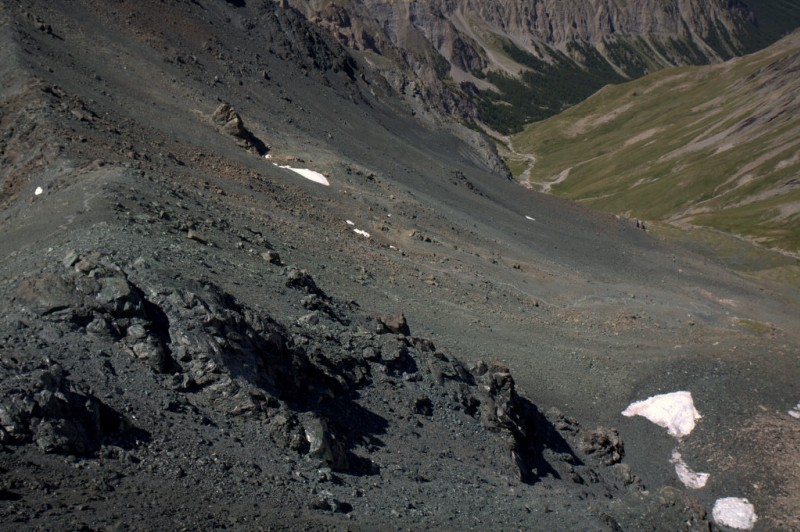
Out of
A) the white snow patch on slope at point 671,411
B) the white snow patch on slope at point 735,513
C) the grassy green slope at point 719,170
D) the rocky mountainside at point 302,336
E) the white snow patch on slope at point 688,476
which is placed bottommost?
the grassy green slope at point 719,170

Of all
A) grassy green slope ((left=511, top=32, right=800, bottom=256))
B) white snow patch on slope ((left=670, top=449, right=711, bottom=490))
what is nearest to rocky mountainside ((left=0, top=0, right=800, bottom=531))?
white snow patch on slope ((left=670, top=449, right=711, bottom=490))

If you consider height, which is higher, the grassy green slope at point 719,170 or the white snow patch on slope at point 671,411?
the white snow patch on slope at point 671,411

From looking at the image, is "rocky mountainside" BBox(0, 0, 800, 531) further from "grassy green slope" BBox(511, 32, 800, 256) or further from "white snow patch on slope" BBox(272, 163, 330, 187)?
"grassy green slope" BBox(511, 32, 800, 256)

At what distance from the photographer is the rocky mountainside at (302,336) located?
56.1ft

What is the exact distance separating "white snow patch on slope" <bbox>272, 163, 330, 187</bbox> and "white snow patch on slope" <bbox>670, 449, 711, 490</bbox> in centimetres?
3035

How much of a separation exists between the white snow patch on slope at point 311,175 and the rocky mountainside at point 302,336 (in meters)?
0.21

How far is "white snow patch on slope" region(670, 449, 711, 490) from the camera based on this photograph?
30.3 m

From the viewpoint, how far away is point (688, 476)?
30719 millimetres

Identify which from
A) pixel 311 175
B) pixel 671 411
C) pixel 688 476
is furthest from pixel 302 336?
pixel 311 175

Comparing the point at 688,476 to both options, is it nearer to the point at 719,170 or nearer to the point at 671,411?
the point at 671,411

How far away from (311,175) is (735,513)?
34994mm

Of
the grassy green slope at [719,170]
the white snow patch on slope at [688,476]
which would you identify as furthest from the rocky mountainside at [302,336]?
the grassy green slope at [719,170]

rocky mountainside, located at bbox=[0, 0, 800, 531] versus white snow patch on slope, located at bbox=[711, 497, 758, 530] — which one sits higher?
rocky mountainside, located at bbox=[0, 0, 800, 531]

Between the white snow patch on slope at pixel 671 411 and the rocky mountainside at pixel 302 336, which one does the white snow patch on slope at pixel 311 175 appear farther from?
the white snow patch on slope at pixel 671 411
